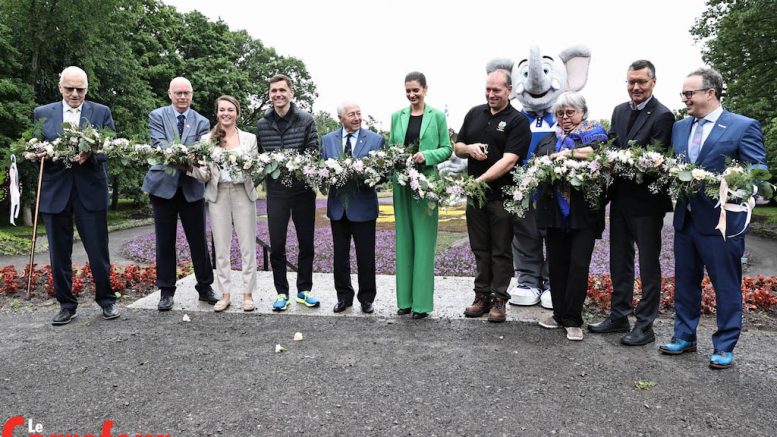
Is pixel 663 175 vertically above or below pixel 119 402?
above

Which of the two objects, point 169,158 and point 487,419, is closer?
point 487,419

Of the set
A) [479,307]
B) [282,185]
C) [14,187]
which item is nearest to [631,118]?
[479,307]

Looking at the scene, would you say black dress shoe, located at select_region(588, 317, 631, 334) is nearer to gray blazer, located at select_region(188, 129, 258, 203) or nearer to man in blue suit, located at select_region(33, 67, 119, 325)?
gray blazer, located at select_region(188, 129, 258, 203)

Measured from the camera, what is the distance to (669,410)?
3754 mm

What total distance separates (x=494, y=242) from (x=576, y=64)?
300 centimetres

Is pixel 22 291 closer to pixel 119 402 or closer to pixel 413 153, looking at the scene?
pixel 119 402

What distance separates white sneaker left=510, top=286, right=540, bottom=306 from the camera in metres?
6.42

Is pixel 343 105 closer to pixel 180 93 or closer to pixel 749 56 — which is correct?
pixel 180 93

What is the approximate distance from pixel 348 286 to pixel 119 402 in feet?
9.38

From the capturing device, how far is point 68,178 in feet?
19.2

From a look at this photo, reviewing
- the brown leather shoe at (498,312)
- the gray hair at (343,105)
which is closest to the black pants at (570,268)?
the brown leather shoe at (498,312)

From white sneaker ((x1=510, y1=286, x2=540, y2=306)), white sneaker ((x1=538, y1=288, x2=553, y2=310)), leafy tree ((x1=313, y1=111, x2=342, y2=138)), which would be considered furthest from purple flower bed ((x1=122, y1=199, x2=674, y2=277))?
leafy tree ((x1=313, y1=111, x2=342, y2=138))

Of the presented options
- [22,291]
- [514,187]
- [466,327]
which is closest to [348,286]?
[466,327]

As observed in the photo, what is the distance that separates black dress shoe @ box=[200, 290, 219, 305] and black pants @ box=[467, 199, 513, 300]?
3.21 m
